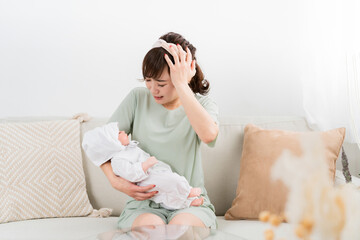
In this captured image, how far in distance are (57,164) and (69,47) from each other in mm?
824

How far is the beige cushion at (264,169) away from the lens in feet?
7.03

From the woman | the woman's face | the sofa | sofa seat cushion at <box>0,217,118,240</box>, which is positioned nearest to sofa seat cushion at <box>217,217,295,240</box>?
the sofa

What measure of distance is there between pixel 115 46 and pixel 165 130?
3.24ft

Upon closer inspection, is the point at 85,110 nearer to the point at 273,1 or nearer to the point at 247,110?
the point at 247,110

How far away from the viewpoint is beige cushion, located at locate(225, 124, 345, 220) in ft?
7.03

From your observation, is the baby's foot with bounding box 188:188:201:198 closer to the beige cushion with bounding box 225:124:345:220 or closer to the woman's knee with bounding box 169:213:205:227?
the woman's knee with bounding box 169:213:205:227

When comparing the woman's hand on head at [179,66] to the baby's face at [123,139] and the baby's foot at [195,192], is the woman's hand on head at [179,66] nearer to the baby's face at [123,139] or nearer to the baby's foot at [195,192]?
the baby's face at [123,139]

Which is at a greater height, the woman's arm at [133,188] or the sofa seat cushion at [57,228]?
the woman's arm at [133,188]

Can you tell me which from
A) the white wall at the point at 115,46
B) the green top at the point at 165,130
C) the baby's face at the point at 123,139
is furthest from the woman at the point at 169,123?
the white wall at the point at 115,46

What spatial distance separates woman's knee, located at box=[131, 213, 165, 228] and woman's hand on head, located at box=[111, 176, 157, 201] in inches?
2.8

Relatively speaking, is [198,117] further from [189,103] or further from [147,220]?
[147,220]

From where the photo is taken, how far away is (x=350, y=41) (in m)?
2.56

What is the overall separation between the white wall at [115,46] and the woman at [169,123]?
74 cm

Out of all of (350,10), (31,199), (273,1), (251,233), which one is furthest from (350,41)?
(31,199)
